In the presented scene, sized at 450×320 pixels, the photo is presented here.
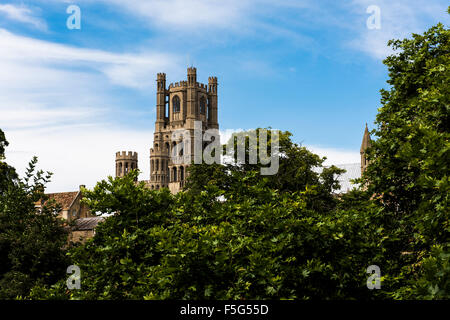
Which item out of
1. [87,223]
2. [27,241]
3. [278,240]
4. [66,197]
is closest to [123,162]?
[66,197]

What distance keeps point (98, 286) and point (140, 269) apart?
140 centimetres

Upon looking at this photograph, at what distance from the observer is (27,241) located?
2488 cm

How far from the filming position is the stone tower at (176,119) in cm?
15862

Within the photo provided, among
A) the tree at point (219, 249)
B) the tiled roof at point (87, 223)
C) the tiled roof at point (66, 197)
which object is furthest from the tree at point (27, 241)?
the tiled roof at point (66, 197)

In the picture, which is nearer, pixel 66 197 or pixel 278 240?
pixel 278 240

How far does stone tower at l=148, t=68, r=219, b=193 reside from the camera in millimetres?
158625

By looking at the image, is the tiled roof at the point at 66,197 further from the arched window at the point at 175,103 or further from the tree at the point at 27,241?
the arched window at the point at 175,103

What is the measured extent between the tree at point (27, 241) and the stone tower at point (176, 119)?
126 metres

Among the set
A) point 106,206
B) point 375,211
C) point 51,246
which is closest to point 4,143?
point 51,246

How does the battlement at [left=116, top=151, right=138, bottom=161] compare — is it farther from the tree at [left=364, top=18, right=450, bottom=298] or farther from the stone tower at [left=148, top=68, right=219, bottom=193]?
the tree at [left=364, top=18, right=450, bottom=298]

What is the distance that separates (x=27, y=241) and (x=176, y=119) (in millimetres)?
148553

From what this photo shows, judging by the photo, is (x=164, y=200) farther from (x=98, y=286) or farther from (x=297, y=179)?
(x=297, y=179)

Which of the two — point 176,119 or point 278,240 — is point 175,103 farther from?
point 278,240

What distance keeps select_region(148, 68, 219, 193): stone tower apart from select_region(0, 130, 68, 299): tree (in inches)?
4967
